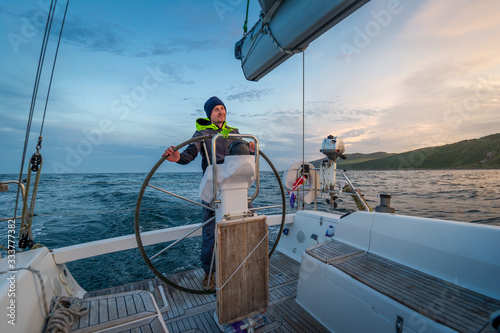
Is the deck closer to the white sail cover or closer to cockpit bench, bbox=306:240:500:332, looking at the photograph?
cockpit bench, bbox=306:240:500:332

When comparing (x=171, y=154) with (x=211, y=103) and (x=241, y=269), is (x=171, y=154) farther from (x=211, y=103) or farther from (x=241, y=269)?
(x=241, y=269)

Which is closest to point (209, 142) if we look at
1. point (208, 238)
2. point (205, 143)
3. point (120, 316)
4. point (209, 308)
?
point (205, 143)

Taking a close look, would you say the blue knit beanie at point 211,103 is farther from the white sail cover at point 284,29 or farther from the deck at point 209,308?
the deck at point 209,308

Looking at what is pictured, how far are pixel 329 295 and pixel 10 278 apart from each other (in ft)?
6.01

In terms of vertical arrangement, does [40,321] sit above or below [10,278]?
below

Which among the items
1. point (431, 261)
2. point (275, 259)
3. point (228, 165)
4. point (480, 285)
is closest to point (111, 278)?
point (275, 259)

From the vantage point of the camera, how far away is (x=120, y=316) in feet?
3.91

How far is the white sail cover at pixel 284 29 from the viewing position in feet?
4.27

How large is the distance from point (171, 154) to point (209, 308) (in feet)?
4.60

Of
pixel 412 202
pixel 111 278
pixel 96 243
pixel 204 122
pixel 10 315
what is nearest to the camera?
pixel 10 315

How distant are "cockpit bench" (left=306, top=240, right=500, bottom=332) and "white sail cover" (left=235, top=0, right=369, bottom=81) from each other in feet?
5.29

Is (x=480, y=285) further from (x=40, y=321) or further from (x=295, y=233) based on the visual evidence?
(x=40, y=321)

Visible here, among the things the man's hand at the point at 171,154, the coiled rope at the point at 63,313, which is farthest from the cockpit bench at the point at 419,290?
the coiled rope at the point at 63,313

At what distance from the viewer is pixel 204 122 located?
200cm
